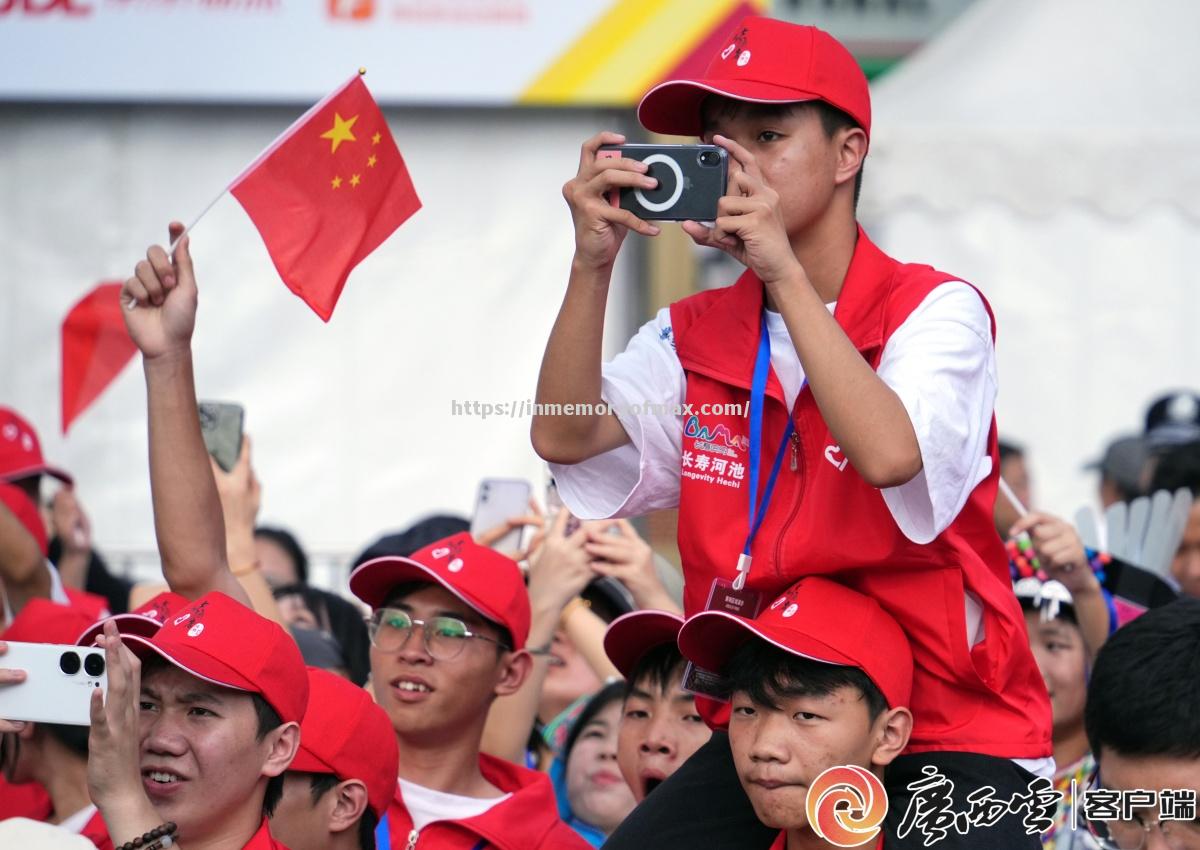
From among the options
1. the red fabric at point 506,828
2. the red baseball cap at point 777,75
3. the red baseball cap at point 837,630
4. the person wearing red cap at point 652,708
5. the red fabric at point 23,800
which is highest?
the red baseball cap at point 777,75

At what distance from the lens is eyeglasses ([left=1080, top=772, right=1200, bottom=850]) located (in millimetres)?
2863

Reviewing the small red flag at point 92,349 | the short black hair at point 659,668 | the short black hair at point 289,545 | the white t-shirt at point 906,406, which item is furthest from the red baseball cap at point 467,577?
the short black hair at point 289,545

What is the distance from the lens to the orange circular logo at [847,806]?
2.73 metres

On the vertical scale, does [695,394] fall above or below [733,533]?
above

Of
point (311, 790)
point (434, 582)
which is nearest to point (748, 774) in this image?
point (311, 790)

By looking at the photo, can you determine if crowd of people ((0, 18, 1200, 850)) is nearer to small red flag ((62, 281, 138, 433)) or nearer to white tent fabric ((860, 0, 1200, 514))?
small red flag ((62, 281, 138, 433))

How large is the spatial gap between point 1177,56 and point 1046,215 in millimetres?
866

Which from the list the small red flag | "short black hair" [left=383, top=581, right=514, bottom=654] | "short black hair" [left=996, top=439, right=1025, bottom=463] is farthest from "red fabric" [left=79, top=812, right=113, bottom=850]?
"short black hair" [left=996, top=439, right=1025, bottom=463]

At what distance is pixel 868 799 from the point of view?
277 centimetres

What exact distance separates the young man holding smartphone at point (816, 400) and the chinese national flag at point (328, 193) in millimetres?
1012

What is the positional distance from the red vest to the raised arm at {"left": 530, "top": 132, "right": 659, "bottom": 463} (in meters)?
0.20

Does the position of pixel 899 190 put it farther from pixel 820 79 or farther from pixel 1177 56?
pixel 820 79

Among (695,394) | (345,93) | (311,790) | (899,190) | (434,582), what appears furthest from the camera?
(899,190)

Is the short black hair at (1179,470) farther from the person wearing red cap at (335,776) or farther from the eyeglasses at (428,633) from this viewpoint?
the person wearing red cap at (335,776)
